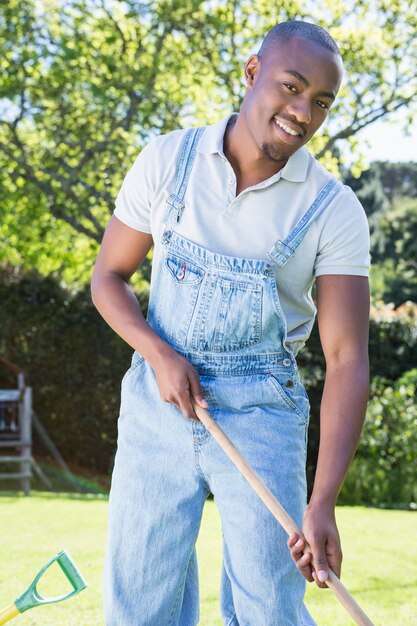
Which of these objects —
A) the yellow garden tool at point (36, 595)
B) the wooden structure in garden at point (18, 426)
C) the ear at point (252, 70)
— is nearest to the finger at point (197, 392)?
the yellow garden tool at point (36, 595)

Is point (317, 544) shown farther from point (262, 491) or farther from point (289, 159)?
point (289, 159)

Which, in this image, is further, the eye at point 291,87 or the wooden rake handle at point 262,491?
the eye at point 291,87

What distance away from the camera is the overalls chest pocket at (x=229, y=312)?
2.40 m

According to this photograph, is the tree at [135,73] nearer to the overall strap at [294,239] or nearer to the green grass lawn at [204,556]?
the green grass lawn at [204,556]

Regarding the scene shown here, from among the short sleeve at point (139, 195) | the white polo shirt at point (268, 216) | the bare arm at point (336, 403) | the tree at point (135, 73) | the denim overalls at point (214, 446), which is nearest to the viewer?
the bare arm at point (336, 403)

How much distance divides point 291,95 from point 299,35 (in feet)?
0.50

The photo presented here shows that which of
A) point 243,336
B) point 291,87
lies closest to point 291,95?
point 291,87

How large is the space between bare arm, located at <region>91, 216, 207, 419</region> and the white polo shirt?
96 mm

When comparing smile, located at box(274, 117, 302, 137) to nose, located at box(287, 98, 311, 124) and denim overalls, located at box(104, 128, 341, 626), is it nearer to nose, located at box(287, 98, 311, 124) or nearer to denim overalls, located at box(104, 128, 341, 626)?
nose, located at box(287, 98, 311, 124)

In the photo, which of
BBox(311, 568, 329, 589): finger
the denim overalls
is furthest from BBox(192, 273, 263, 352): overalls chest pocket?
BBox(311, 568, 329, 589): finger

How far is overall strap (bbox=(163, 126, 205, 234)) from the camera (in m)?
2.49

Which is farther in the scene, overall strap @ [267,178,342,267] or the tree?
the tree

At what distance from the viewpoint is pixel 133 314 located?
250 centimetres

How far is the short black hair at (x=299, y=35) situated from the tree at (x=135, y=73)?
766 cm
